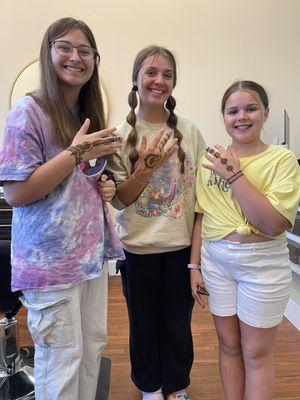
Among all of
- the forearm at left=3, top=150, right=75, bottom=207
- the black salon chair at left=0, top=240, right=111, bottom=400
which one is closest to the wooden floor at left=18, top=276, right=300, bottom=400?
the black salon chair at left=0, top=240, right=111, bottom=400

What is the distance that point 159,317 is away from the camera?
148cm

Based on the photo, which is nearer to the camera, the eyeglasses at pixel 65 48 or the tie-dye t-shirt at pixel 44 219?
the tie-dye t-shirt at pixel 44 219

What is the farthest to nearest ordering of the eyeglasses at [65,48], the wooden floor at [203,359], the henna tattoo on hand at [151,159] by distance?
the wooden floor at [203,359], the henna tattoo on hand at [151,159], the eyeglasses at [65,48]

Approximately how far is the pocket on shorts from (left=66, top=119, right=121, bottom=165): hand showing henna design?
39cm

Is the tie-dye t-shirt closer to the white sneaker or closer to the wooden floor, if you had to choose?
the white sneaker

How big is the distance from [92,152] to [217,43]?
2.47 m

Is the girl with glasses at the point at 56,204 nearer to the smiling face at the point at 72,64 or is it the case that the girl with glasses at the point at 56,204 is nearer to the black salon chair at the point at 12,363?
the smiling face at the point at 72,64

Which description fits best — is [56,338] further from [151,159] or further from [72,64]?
[72,64]

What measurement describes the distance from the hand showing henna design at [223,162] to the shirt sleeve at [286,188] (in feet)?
0.40

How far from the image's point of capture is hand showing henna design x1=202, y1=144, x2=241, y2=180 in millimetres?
1070

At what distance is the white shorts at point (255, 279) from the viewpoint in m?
1.08

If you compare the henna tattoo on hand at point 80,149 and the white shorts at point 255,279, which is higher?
the henna tattoo on hand at point 80,149

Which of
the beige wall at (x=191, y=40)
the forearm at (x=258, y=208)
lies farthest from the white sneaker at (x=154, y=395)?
the beige wall at (x=191, y=40)

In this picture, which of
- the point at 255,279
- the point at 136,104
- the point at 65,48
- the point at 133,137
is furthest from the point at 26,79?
the point at 255,279
